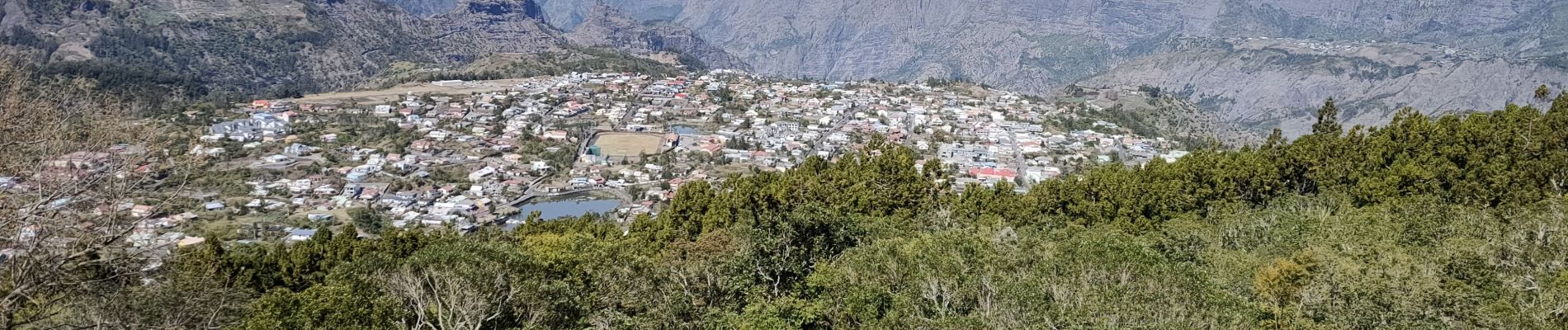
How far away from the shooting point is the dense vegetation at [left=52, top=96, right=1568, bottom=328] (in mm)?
12469

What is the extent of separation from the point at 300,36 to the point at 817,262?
15486cm

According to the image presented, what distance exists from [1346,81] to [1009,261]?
18415 cm

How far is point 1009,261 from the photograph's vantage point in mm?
15805

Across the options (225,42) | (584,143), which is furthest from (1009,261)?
(225,42)

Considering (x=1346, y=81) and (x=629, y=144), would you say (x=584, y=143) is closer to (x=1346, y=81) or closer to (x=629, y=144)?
(x=629, y=144)

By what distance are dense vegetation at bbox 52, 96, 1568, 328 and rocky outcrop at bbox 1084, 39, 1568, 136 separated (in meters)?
131

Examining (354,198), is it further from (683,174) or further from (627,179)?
(683,174)

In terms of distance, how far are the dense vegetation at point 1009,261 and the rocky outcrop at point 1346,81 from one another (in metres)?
131

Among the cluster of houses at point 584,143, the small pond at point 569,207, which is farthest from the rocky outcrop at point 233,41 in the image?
the small pond at point 569,207

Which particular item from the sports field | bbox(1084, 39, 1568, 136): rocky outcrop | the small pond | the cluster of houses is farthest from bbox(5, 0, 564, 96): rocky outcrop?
bbox(1084, 39, 1568, 136): rocky outcrop

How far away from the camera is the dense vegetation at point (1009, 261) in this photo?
12469mm

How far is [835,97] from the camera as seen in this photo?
101 metres

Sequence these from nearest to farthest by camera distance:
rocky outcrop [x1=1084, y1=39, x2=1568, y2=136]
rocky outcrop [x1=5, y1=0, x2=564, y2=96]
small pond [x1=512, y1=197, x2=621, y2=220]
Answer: small pond [x1=512, y1=197, x2=621, y2=220]
rocky outcrop [x1=5, y1=0, x2=564, y2=96]
rocky outcrop [x1=1084, y1=39, x2=1568, y2=136]

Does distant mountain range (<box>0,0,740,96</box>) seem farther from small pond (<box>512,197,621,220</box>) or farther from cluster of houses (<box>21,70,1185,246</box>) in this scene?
small pond (<box>512,197,621,220</box>)
